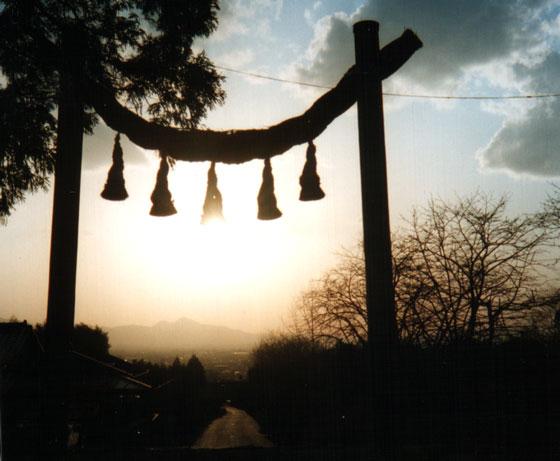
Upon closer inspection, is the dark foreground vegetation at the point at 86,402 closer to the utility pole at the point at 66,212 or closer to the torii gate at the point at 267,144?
the utility pole at the point at 66,212

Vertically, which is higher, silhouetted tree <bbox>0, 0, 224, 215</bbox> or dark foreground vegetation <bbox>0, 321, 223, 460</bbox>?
silhouetted tree <bbox>0, 0, 224, 215</bbox>

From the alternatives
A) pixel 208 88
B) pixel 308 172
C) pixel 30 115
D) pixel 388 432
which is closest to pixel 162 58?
pixel 208 88

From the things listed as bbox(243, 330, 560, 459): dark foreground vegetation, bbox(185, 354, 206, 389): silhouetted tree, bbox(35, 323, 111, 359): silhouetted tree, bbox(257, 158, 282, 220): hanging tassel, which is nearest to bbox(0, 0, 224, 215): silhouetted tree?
bbox(257, 158, 282, 220): hanging tassel

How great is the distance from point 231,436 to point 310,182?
27.5 m

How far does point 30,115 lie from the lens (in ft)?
19.0

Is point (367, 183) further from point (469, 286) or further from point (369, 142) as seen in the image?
point (469, 286)

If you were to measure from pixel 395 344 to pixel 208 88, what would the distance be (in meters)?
4.67

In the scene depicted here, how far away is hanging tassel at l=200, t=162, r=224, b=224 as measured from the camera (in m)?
3.98

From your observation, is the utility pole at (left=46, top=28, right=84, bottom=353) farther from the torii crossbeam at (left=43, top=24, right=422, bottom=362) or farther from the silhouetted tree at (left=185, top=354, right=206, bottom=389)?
the silhouetted tree at (left=185, top=354, right=206, bottom=389)

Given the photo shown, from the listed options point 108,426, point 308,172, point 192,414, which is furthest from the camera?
point 192,414

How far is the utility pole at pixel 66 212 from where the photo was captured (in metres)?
3.42

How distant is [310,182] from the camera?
402cm

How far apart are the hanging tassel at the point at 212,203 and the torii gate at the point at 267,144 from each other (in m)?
0.31

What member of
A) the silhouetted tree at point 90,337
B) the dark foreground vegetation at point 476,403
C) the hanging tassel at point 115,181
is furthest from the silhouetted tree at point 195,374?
the hanging tassel at point 115,181
